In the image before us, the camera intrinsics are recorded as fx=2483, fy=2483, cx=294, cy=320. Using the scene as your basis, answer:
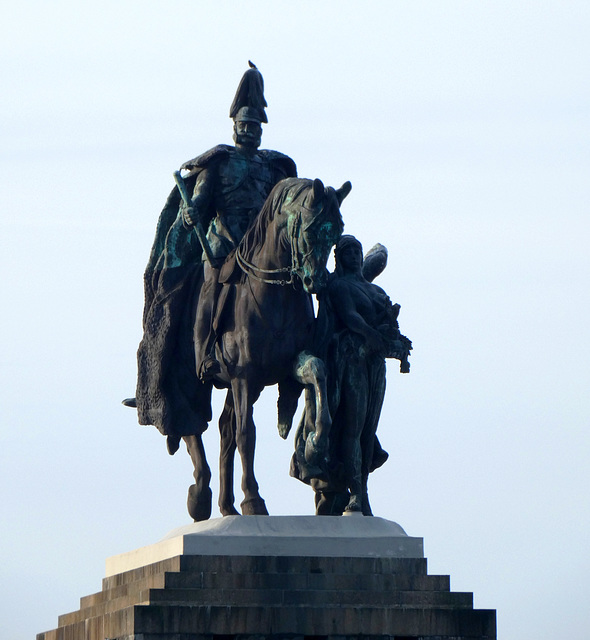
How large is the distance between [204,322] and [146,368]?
1.19 metres

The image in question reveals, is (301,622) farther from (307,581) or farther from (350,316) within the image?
(350,316)

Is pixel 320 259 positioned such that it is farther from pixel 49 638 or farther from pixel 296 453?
pixel 49 638

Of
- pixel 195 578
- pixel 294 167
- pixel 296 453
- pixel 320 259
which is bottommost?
pixel 195 578

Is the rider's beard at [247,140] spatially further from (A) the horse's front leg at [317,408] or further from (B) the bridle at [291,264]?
(A) the horse's front leg at [317,408]

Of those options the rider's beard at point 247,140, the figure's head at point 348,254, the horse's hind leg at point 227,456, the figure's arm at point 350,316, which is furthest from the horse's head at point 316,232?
the horse's hind leg at point 227,456

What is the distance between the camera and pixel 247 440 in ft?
93.5

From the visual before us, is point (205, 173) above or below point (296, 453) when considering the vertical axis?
above

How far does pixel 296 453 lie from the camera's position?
93.4 ft

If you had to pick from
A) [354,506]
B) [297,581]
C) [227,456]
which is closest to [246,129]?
[227,456]

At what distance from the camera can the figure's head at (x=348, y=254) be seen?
96.9 ft

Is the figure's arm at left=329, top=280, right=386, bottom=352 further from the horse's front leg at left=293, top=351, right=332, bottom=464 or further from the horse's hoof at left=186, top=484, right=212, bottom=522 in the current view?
the horse's hoof at left=186, top=484, right=212, bottom=522

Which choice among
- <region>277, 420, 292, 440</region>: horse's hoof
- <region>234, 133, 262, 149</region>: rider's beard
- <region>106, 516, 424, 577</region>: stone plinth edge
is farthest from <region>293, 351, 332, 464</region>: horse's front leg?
<region>234, 133, 262, 149</region>: rider's beard

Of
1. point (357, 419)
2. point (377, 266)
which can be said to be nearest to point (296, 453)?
point (357, 419)

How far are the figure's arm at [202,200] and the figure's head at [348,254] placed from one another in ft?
5.33
